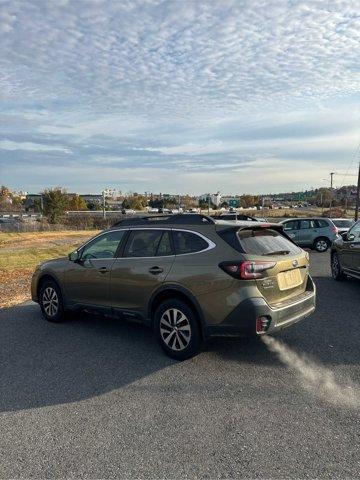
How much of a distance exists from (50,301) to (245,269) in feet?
11.9

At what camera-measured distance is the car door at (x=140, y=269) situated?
508cm

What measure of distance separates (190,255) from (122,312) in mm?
1336

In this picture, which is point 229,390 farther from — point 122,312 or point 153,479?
point 122,312

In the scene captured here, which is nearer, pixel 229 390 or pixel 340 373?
pixel 229 390

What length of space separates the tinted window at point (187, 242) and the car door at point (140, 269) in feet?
0.32

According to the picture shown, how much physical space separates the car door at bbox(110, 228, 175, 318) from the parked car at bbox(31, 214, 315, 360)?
13mm

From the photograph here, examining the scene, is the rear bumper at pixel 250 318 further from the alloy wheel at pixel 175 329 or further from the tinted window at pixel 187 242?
the tinted window at pixel 187 242

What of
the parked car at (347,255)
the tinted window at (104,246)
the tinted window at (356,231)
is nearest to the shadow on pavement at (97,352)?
the tinted window at (104,246)

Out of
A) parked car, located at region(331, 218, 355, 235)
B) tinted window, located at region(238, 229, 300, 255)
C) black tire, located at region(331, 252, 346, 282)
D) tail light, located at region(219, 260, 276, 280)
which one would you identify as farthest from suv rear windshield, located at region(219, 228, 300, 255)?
→ parked car, located at region(331, 218, 355, 235)

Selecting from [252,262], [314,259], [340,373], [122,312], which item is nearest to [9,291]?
[122,312]

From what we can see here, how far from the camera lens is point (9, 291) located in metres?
9.77

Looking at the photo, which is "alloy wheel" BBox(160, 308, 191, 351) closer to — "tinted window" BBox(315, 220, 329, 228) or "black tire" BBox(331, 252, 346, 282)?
"black tire" BBox(331, 252, 346, 282)

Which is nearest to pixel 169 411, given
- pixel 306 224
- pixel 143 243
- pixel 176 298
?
pixel 176 298

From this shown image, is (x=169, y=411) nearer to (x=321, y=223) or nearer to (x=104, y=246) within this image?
(x=104, y=246)
